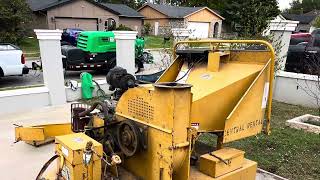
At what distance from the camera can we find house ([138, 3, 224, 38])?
4159 centimetres

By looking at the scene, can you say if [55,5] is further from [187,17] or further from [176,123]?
[176,123]

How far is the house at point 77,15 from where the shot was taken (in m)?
31.5

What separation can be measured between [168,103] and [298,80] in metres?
7.11

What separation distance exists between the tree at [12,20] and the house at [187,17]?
20504mm

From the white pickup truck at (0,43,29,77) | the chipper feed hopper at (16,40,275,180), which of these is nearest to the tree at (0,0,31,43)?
the white pickup truck at (0,43,29,77)

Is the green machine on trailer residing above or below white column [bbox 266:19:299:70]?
below

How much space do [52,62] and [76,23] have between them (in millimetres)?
27261

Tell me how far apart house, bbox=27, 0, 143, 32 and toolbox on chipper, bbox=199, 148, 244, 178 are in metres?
29.3

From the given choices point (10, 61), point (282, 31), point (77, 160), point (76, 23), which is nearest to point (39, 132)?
point (77, 160)

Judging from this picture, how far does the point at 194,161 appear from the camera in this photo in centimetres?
325

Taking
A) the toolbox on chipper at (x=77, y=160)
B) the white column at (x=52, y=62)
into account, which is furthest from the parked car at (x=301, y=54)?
the toolbox on chipper at (x=77, y=160)

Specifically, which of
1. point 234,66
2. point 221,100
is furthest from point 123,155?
point 234,66

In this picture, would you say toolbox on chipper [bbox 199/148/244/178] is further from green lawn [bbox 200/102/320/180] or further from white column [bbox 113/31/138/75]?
white column [bbox 113/31/138/75]

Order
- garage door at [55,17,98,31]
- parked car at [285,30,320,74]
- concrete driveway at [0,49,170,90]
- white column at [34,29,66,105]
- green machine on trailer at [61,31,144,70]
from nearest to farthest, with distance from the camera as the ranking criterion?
white column at [34,29,66,105]
concrete driveway at [0,49,170,90]
parked car at [285,30,320,74]
green machine on trailer at [61,31,144,70]
garage door at [55,17,98,31]
